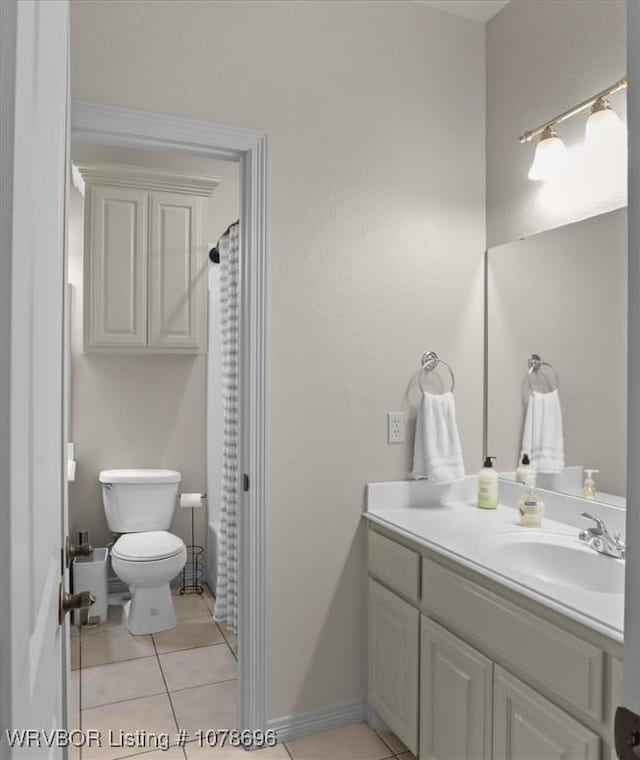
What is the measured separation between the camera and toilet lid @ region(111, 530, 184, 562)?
3.05 meters

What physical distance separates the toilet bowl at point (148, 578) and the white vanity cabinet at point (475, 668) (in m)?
1.28

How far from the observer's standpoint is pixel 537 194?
7.36 ft

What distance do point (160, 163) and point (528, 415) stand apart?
2555mm

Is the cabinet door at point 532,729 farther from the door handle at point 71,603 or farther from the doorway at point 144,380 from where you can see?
the doorway at point 144,380

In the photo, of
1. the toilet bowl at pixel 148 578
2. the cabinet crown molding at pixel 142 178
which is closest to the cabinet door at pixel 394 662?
the toilet bowl at pixel 148 578

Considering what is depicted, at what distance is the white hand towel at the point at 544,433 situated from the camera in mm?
2152

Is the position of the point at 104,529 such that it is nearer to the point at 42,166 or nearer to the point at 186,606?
the point at 186,606

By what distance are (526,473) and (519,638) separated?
0.88m

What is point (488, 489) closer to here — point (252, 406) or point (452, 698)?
point (452, 698)

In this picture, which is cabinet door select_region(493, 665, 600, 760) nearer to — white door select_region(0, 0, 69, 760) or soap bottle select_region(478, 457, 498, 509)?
soap bottle select_region(478, 457, 498, 509)

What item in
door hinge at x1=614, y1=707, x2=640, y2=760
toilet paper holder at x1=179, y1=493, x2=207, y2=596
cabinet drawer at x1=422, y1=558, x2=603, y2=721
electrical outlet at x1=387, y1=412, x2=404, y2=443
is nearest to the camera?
door hinge at x1=614, y1=707, x2=640, y2=760

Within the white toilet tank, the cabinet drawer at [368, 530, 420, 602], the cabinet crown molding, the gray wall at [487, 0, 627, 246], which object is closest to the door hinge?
the cabinet drawer at [368, 530, 420, 602]

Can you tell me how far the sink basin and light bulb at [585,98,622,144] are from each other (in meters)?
1.29

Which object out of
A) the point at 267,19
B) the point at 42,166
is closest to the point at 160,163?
the point at 267,19
